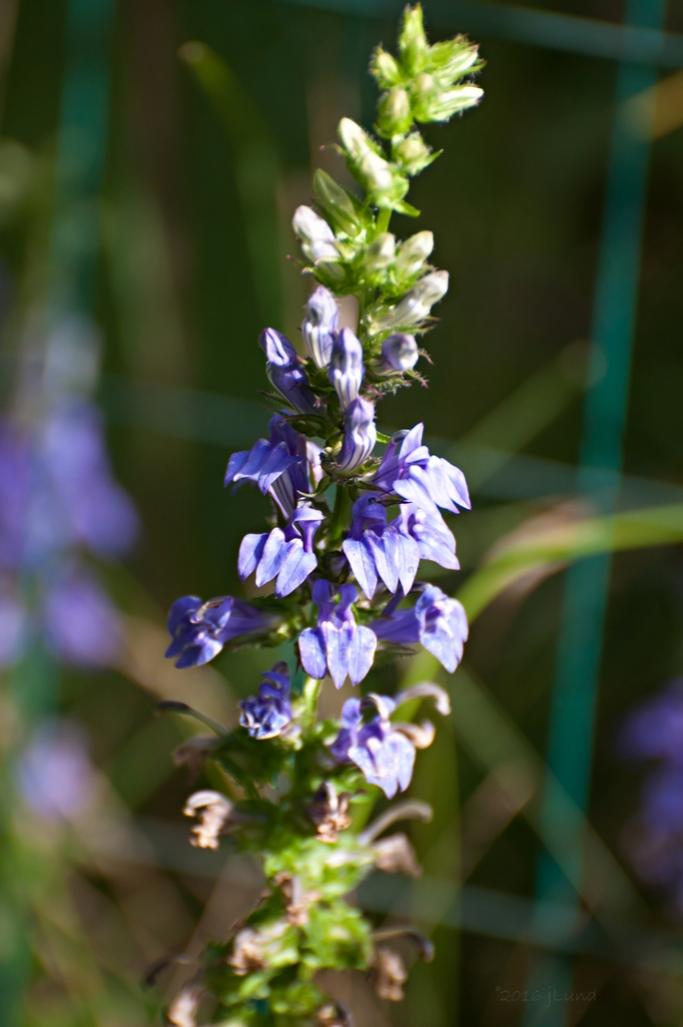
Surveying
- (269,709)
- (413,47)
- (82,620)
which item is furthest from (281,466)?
(82,620)

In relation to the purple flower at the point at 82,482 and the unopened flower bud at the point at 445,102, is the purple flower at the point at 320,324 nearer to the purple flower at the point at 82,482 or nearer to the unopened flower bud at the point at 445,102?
the unopened flower bud at the point at 445,102

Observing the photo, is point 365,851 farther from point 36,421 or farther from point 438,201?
point 438,201

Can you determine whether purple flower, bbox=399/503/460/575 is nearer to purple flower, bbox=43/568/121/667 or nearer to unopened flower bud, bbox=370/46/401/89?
unopened flower bud, bbox=370/46/401/89

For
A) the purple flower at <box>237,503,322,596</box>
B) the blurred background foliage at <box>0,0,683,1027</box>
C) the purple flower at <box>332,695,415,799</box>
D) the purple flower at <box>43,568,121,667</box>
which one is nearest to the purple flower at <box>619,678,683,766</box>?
the blurred background foliage at <box>0,0,683,1027</box>

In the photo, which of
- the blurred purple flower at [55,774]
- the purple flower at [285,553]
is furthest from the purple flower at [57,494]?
the purple flower at [285,553]

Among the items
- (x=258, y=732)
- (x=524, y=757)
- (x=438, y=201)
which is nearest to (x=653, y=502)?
(x=524, y=757)

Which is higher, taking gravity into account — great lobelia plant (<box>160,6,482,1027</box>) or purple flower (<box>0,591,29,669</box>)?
purple flower (<box>0,591,29,669</box>)
